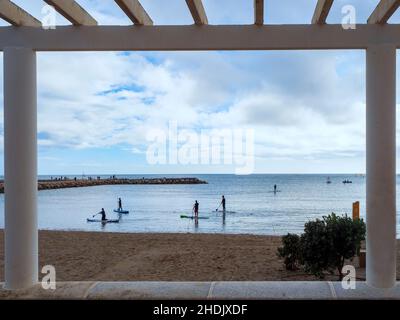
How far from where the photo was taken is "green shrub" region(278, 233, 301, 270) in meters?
5.11

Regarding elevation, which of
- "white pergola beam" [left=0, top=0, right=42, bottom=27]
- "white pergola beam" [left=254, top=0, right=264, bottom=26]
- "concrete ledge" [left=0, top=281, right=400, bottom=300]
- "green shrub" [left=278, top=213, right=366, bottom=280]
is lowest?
"concrete ledge" [left=0, top=281, right=400, bottom=300]

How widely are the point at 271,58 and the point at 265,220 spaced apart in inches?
413

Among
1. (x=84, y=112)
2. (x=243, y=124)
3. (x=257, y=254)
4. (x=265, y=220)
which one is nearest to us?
(x=257, y=254)

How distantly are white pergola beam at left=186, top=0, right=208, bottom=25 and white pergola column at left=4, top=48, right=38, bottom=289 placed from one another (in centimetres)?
128

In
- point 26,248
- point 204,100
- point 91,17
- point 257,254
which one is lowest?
point 257,254

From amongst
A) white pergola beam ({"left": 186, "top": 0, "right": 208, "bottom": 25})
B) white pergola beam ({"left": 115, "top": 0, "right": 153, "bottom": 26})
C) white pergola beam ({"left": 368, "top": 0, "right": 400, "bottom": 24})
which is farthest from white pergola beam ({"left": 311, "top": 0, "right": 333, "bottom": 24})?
white pergola beam ({"left": 115, "top": 0, "right": 153, "bottom": 26})

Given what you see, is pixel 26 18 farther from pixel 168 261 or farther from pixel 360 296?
pixel 168 261

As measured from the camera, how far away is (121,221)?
20625mm

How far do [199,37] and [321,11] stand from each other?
2.90 feet

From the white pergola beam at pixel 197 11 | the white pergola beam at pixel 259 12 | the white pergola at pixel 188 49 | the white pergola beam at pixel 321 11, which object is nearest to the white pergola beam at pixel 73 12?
the white pergola at pixel 188 49

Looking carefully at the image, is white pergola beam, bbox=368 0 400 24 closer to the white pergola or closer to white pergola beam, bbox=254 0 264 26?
the white pergola

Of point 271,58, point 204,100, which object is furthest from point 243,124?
point 271,58
